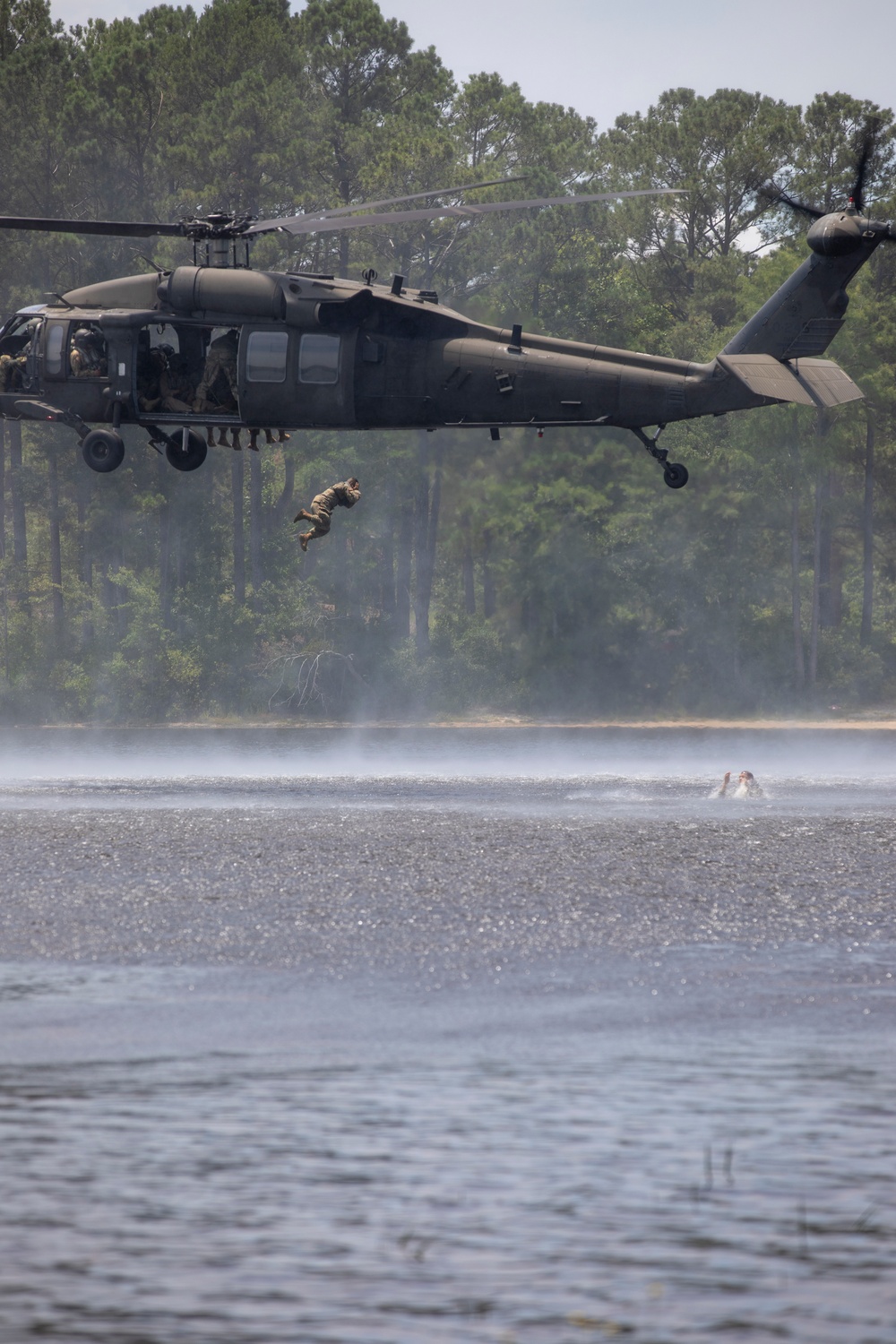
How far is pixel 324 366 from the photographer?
24.9 metres

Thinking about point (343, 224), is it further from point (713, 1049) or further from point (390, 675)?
point (390, 675)

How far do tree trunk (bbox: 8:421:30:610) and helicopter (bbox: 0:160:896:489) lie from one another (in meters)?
40.5

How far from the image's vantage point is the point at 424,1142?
8.98 m

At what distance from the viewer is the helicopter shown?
24.7 meters

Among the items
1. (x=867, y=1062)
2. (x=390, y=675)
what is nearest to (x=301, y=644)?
(x=390, y=675)

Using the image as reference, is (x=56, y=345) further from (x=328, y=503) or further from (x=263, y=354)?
(x=328, y=503)

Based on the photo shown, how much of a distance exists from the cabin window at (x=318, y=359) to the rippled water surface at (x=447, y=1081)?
6.93 metres

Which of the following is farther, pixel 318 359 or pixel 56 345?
pixel 56 345

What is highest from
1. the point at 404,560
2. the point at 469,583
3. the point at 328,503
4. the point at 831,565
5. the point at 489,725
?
the point at 404,560

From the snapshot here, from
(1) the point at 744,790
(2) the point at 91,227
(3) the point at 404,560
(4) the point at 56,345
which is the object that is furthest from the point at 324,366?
(3) the point at 404,560

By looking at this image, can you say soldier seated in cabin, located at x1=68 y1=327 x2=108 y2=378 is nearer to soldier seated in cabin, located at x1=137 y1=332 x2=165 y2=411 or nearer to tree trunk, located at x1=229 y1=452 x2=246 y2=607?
soldier seated in cabin, located at x1=137 y1=332 x2=165 y2=411

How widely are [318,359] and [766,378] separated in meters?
7.07

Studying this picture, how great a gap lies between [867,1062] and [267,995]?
4806 millimetres

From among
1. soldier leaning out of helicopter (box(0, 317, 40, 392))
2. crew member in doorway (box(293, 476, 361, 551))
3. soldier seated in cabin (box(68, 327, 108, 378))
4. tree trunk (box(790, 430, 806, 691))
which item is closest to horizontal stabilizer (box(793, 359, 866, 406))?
crew member in doorway (box(293, 476, 361, 551))
